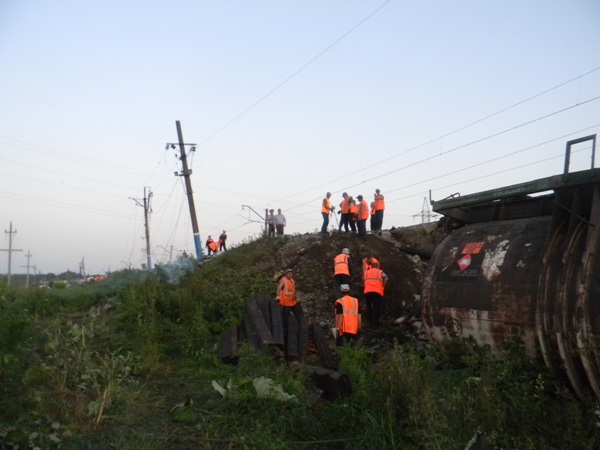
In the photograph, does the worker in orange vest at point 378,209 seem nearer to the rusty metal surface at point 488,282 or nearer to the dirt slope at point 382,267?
the dirt slope at point 382,267

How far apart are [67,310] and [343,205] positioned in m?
8.60

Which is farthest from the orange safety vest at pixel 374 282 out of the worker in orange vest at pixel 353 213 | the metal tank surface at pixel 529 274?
the worker in orange vest at pixel 353 213

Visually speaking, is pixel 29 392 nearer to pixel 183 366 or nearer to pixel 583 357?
pixel 183 366

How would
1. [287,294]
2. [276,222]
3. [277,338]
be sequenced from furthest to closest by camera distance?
[276,222], [287,294], [277,338]

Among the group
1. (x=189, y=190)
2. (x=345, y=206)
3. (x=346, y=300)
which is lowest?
(x=346, y=300)

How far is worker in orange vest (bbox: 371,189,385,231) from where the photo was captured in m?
19.2

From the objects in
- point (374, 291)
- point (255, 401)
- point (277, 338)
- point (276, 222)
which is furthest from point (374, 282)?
point (276, 222)

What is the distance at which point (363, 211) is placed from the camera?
17141mm

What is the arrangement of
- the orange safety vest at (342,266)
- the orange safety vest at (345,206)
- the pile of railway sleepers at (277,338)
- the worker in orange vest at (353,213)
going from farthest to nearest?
the orange safety vest at (345,206), the worker in orange vest at (353,213), the orange safety vest at (342,266), the pile of railway sleepers at (277,338)

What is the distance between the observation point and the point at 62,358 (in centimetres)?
836

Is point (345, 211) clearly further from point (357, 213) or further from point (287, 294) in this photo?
point (287, 294)

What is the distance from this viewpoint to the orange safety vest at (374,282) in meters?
12.2

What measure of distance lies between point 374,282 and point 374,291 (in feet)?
0.63

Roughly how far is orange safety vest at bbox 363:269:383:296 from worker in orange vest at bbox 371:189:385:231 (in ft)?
22.9
